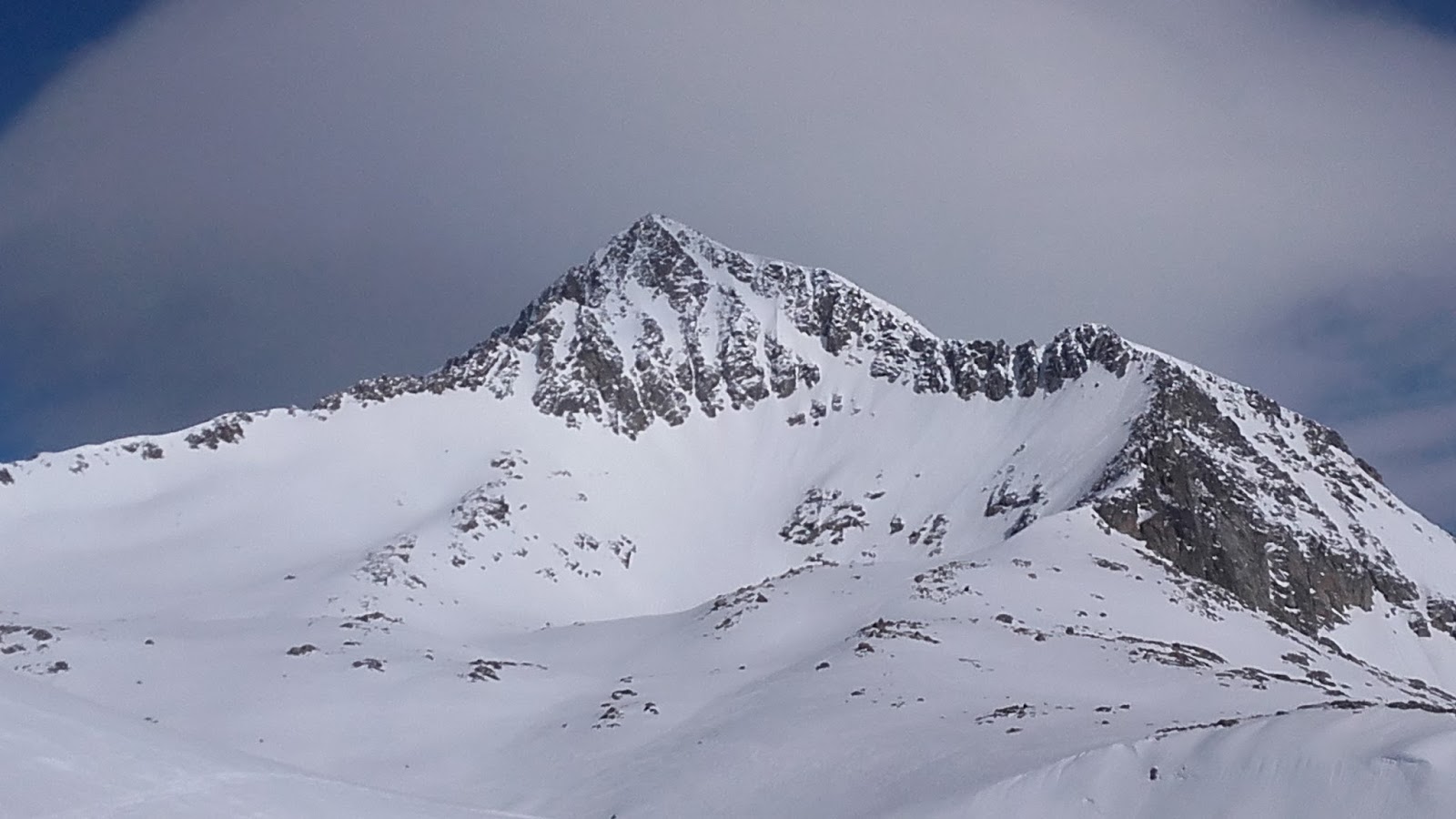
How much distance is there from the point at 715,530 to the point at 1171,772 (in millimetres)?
92947

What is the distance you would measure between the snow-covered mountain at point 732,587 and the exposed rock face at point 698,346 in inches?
20.0

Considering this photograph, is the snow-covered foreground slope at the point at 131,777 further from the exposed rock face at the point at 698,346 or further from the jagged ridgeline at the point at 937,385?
the exposed rock face at the point at 698,346

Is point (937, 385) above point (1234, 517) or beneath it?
above

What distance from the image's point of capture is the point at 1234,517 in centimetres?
9806

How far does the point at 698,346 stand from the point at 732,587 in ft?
137

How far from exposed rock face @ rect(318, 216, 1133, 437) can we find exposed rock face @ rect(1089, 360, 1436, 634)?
527 inches

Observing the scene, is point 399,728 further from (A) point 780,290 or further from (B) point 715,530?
(A) point 780,290

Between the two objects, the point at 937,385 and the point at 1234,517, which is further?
the point at 937,385

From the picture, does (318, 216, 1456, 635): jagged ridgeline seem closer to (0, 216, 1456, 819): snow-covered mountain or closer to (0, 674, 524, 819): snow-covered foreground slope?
(0, 216, 1456, 819): snow-covered mountain

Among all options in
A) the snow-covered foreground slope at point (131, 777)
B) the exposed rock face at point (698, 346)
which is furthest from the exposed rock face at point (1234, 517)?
the snow-covered foreground slope at point (131, 777)

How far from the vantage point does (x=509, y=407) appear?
12394 centimetres

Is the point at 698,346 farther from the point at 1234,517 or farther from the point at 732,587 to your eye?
the point at 1234,517

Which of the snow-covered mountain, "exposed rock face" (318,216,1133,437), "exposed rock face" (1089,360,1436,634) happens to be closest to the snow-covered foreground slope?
the snow-covered mountain

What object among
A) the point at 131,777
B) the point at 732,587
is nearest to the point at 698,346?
the point at 732,587
